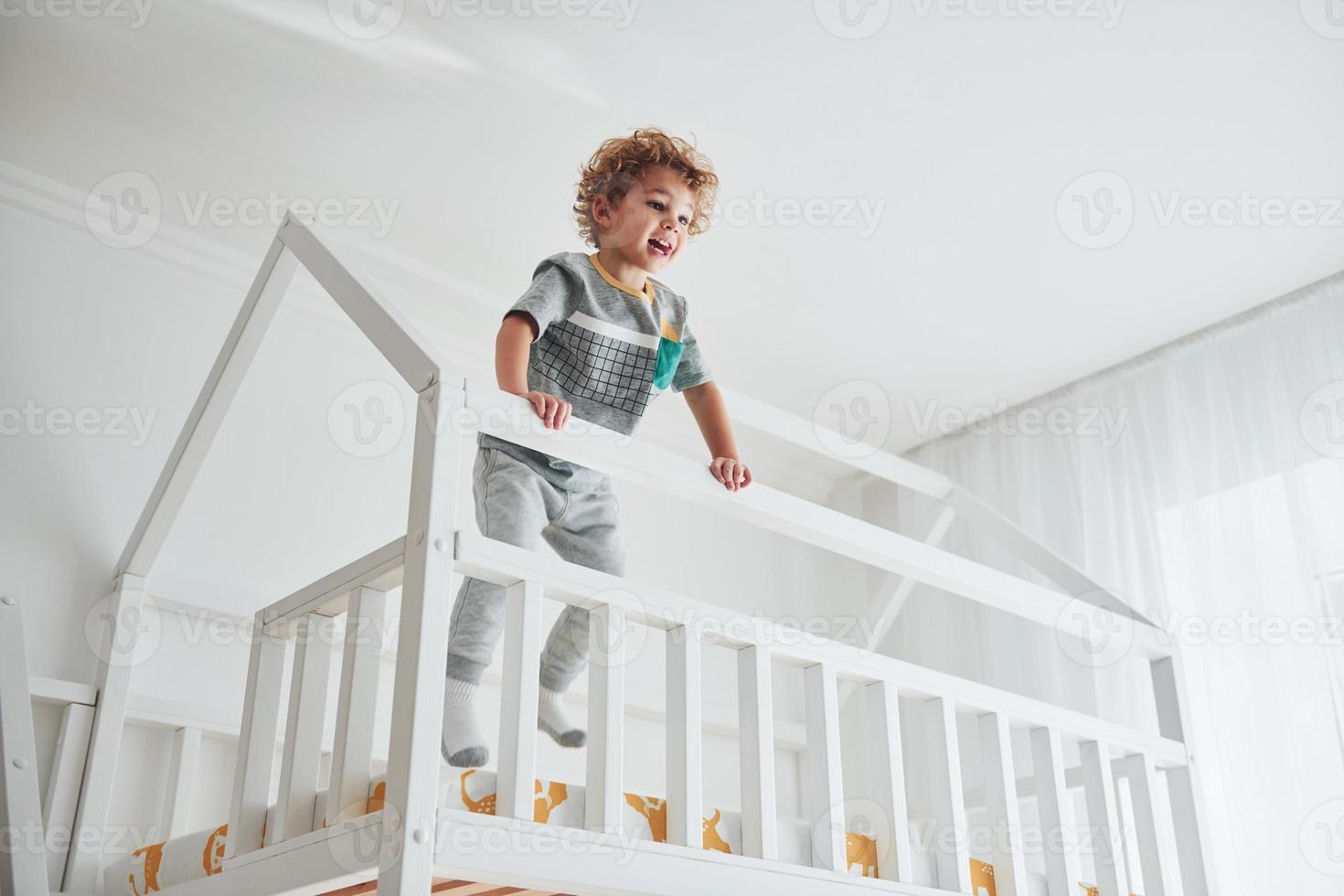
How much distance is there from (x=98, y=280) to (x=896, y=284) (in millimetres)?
1489

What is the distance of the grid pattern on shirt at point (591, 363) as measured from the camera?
1430mm

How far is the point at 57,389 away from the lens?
1923 millimetres

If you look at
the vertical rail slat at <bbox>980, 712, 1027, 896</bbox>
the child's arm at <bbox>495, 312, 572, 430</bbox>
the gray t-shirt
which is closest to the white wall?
the gray t-shirt

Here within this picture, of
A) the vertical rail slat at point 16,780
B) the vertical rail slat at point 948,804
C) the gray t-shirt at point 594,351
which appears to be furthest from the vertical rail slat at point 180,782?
the vertical rail slat at point 948,804

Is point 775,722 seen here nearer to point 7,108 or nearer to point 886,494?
point 886,494

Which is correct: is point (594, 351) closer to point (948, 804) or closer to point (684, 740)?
point (684, 740)

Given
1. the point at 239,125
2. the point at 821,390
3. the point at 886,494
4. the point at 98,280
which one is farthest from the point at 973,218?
the point at 98,280

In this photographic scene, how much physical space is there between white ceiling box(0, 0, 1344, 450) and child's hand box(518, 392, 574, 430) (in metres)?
0.82

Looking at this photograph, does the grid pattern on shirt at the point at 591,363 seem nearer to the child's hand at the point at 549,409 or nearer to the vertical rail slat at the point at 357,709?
the child's hand at the point at 549,409

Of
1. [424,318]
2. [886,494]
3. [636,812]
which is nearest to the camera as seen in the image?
[636,812]

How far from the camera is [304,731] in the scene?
110 cm

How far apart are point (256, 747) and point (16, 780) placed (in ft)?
0.96

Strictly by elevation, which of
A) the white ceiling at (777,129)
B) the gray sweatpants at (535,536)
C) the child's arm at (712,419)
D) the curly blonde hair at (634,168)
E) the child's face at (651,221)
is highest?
the white ceiling at (777,129)

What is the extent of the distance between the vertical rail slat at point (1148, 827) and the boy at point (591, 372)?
77 centimetres
